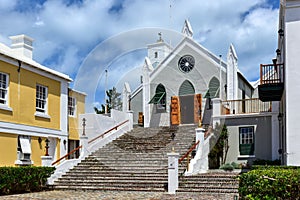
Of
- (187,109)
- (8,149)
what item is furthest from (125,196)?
(187,109)

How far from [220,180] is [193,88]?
11.6 metres

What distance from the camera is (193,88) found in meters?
27.1

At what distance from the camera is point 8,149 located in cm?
1878

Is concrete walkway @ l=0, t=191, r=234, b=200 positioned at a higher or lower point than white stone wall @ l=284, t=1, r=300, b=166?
lower

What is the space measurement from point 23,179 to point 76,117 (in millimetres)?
8139

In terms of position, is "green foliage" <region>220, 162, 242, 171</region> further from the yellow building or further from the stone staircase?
the yellow building

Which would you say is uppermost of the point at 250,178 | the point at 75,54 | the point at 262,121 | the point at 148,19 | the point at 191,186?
the point at 148,19

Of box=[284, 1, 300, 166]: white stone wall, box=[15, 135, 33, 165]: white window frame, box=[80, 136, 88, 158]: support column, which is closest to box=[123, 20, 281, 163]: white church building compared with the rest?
box=[284, 1, 300, 166]: white stone wall

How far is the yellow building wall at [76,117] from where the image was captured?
24.2 metres

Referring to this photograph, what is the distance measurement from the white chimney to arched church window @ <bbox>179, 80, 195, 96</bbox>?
389 inches

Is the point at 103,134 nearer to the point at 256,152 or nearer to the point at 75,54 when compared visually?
the point at 75,54

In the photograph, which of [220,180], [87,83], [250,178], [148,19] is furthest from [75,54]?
[250,178]

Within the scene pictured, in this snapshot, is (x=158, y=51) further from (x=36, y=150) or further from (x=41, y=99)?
(x=36, y=150)

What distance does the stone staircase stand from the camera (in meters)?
16.4
